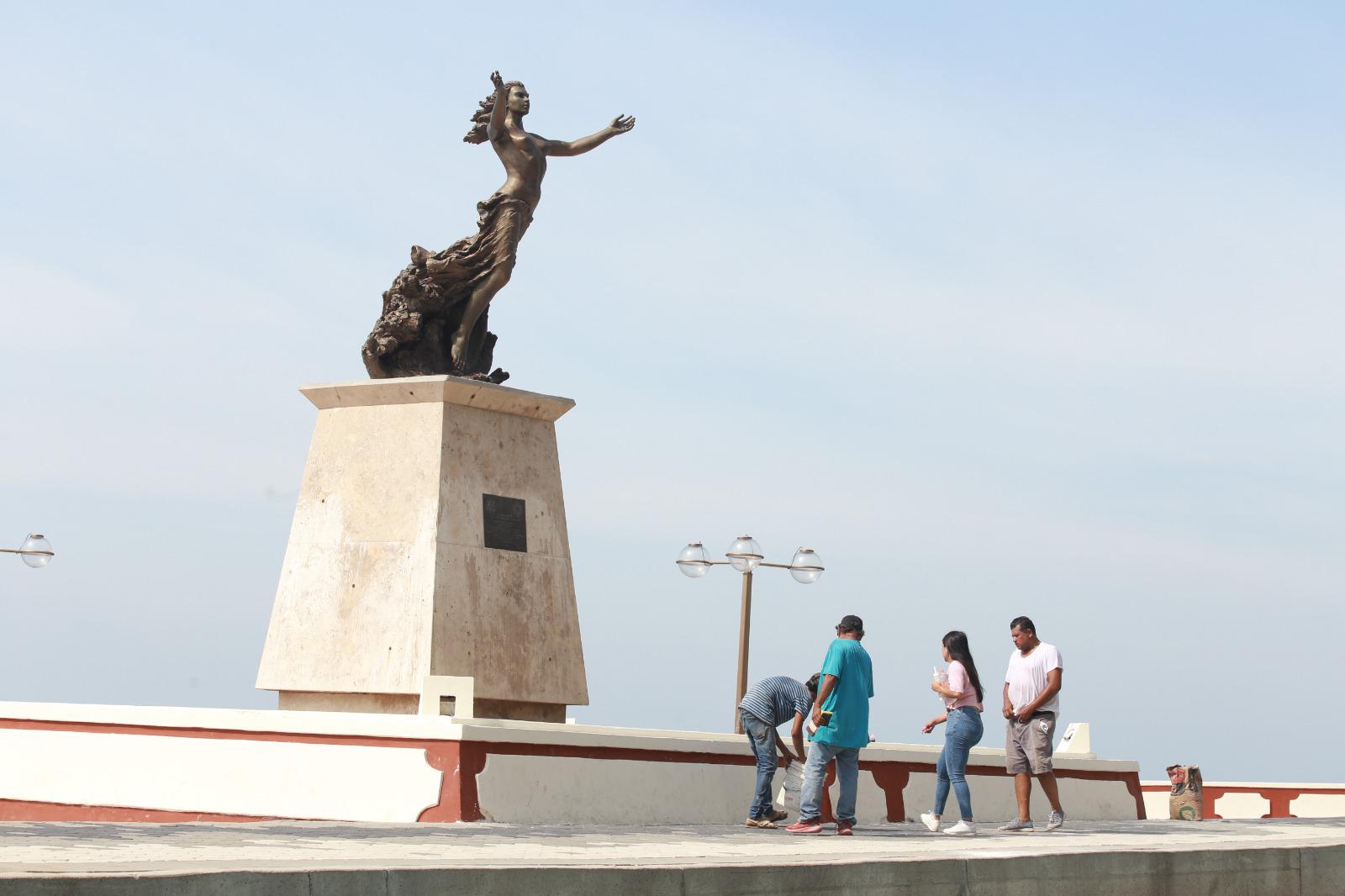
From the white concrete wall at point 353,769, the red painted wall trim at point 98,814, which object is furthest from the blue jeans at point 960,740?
the red painted wall trim at point 98,814

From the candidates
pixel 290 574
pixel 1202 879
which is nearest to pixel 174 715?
pixel 290 574

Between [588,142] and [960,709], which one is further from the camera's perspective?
[588,142]

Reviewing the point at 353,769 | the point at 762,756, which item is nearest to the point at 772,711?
the point at 762,756

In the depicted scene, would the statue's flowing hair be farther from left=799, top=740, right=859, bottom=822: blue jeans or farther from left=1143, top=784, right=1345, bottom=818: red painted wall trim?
left=1143, top=784, right=1345, bottom=818: red painted wall trim

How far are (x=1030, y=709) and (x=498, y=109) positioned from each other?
695 centimetres

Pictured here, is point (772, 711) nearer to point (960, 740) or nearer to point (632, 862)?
point (960, 740)

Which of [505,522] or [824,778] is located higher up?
[505,522]

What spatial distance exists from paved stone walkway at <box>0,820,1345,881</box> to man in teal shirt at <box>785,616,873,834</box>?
9.5 inches

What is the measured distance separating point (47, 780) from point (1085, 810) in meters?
9.00

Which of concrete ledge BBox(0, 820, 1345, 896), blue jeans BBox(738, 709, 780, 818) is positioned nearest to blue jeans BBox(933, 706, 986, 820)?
concrete ledge BBox(0, 820, 1345, 896)

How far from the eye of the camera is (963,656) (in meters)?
12.3

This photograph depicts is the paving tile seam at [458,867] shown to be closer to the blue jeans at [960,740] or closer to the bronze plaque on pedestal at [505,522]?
the blue jeans at [960,740]

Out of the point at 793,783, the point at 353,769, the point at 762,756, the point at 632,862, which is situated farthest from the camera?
the point at 793,783

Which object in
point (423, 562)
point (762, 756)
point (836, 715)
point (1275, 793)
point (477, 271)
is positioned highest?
point (477, 271)
